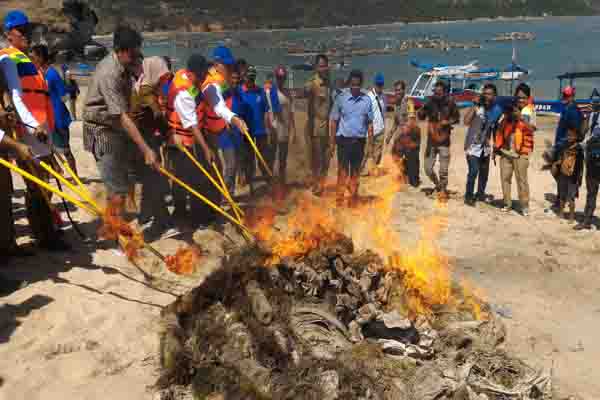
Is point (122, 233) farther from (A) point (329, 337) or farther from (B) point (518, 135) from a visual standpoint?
(B) point (518, 135)

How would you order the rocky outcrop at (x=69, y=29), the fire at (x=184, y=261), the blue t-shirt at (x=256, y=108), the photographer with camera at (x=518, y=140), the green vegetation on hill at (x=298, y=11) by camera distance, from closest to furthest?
the fire at (x=184, y=261), the blue t-shirt at (x=256, y=108), the photographer with camera at (x=518, y=140), the rocky outcrop at (x=69, y=29), the green vegetation on hill at (x=298, y=11)

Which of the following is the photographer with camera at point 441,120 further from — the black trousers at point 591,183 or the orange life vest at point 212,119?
the orange life vest at point 212,119

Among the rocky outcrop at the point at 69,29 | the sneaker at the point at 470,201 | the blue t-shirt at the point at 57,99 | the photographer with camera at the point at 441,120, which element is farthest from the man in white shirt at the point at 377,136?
the rocky outcrop at the point at 69,29

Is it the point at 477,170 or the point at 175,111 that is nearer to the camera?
the point at 175,111

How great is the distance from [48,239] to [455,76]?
22.5 meters

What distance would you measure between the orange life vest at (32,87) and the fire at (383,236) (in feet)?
8.16

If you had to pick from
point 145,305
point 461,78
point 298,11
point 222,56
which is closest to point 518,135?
point 222,56

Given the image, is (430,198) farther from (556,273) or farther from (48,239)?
(48,239)

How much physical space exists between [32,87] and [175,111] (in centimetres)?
152

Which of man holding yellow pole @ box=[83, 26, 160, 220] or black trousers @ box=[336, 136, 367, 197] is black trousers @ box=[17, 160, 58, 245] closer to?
man holding yellow pole @ box=[83, 26, 160, 220]

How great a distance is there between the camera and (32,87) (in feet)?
16.4

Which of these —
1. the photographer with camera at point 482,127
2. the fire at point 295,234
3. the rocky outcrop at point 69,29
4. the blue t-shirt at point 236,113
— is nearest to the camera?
the fire at point 295,234

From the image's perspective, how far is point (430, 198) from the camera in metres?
9.19

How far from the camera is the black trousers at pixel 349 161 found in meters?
7.96
